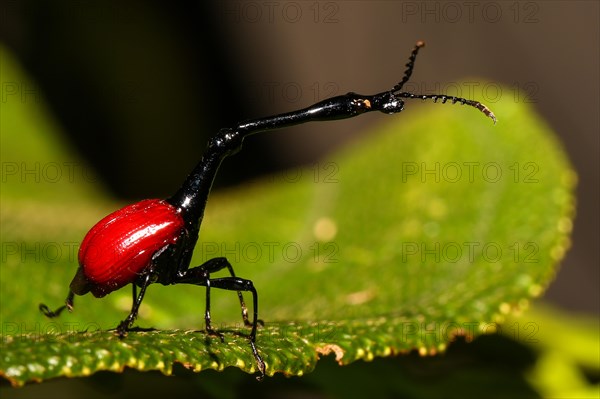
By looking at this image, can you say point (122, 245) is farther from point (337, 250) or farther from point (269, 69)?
point (269, 69)

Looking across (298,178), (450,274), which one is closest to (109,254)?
(450,274)


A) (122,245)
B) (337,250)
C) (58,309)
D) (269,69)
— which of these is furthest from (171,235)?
(269,69)

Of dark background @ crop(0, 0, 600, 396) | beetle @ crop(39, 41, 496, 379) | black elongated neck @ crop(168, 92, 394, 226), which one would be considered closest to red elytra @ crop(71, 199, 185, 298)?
beetle @ crop(39, 41, 496, 379)

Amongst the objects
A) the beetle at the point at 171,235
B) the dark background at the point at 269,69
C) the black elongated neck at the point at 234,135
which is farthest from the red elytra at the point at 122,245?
the dark background at the point at 269,69

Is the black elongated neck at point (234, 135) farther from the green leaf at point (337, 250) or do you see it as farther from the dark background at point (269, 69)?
the dark background at point (269, 69)

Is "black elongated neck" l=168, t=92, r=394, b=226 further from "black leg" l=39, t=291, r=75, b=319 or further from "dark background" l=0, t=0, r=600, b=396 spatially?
"dark background" l=0, t=0, r=600, b=396

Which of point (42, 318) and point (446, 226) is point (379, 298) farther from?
point (42, 318)
